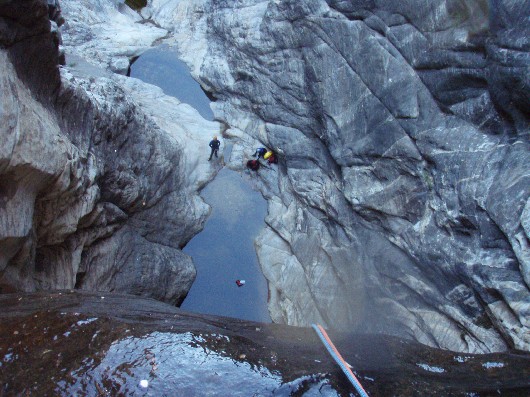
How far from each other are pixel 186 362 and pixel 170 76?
1570cm

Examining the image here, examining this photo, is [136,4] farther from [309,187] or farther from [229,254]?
[229,254]

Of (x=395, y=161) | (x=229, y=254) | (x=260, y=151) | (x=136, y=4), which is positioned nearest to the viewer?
(x=395, y=161)

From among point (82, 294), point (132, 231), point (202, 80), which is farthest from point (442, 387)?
point (202, 80)

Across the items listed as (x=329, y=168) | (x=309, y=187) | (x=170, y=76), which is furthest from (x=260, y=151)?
(x=170, y=76)

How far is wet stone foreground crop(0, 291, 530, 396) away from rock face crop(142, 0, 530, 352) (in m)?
3.19

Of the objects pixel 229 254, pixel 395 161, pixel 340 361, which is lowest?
pixel 229 254

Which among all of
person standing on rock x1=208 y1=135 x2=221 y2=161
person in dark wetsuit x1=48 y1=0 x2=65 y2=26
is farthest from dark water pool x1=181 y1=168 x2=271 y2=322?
person in dark wetsuit x1=48 y1=0 x2=65 y2=26

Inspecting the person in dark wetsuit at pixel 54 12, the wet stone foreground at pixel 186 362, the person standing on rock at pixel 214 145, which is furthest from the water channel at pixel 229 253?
the person in dark wetsuit at pixel 54 12

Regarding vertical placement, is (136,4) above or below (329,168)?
above

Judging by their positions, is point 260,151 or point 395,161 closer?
point 395,161

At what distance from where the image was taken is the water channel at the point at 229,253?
12.2 metres

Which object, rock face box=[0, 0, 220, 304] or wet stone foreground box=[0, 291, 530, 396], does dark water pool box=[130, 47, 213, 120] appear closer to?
rock face box=[0, 0, 220, 304]

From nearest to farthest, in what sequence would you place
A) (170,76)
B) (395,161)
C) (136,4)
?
(395,161), (170,76), (136,4)

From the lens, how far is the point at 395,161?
1047 cm
